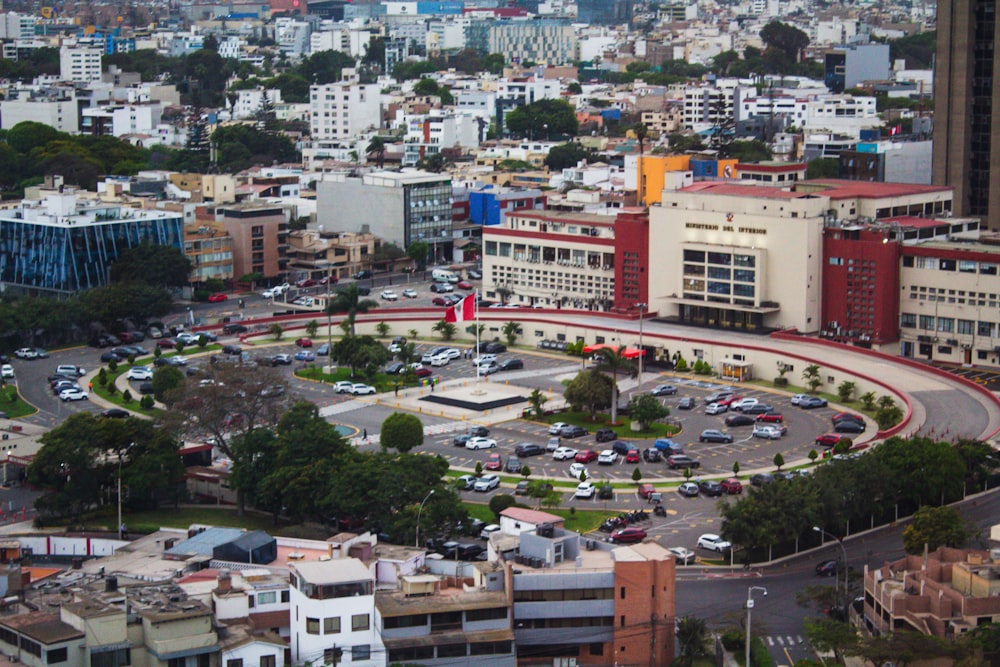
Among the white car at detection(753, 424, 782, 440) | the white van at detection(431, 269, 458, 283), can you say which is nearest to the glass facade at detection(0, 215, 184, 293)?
the white van at detection(431, 269, 458, 283)

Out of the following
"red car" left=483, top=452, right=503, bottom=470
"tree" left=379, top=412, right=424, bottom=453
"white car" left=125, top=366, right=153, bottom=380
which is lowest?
"red car" left=483, top=452, right=503, bottom=470

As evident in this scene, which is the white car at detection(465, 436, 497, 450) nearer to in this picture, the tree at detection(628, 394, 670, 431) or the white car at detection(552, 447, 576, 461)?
the white car at detection(552, 447, 576, 461)

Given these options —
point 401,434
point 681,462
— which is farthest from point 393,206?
point 681,462

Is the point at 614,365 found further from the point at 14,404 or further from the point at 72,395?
the point at 14,404

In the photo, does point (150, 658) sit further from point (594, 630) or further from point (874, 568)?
point (874, 568)

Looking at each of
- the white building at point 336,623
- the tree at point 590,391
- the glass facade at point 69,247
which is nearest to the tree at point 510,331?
the tree at point 590,391

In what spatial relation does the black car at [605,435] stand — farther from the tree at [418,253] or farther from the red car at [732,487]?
the tree at [418,253]
